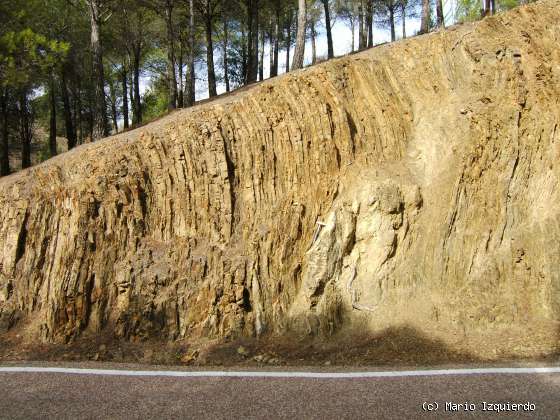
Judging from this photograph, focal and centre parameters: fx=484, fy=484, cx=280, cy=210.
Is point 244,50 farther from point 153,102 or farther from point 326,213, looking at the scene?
point 326,213

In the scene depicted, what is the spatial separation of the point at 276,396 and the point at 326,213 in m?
4.33

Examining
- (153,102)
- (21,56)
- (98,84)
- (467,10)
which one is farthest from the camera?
(153,102)

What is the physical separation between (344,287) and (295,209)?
1796mm

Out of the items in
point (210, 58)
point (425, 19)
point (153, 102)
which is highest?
point (153, 102)

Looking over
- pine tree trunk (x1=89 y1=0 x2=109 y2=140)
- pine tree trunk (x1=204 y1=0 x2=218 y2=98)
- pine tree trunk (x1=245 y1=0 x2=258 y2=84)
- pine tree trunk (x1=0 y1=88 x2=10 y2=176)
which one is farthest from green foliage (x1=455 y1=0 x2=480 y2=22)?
pine tree trunk (x1=0 y1=88 x2=10 y2=176)

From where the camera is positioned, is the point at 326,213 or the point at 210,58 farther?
the point at 210,58

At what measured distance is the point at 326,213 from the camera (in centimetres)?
952

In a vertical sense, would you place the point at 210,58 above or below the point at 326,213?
above

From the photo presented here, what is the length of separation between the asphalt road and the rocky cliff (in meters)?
1.81

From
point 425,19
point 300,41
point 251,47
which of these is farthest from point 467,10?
point 300,41

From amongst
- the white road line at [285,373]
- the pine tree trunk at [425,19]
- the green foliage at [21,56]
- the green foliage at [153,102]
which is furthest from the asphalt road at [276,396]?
the green foliage at [153,102]

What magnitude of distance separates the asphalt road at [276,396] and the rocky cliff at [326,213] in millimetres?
1809

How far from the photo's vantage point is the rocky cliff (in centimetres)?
857

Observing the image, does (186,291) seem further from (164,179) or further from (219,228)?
(164,179)
